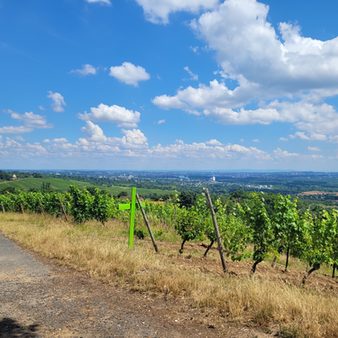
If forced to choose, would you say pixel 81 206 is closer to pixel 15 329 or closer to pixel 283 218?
pixel 283 218

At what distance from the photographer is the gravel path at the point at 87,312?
15.3ft

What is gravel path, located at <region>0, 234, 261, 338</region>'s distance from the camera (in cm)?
468

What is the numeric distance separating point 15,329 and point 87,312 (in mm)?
1064

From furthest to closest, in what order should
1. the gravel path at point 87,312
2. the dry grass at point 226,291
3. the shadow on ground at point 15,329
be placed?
the dry grass at point 226,291
the gravel path at point 87,312
the shadow on ground at point 15,329

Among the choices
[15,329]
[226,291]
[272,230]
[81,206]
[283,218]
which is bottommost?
[81,206]

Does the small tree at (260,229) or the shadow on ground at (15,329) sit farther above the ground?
the small tree at (260,229)

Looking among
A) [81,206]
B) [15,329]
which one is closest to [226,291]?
[15,329]

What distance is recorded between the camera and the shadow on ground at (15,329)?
14.7 feet

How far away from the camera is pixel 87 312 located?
17.7ft

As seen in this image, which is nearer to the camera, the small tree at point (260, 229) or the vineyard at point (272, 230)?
the small tree at point (260, 229)

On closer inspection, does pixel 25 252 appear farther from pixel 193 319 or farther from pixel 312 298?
pixel 312 298

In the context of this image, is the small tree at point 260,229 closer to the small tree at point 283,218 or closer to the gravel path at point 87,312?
the small tree at point 283,218

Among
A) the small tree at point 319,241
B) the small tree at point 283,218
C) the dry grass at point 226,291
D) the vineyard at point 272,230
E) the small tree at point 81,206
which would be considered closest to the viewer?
the dry grass at point 226,291

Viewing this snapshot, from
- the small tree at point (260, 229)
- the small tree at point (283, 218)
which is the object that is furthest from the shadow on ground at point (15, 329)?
the small tree at point (283, 218)
